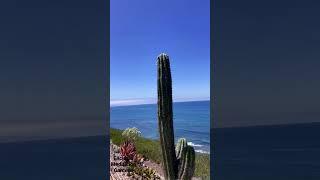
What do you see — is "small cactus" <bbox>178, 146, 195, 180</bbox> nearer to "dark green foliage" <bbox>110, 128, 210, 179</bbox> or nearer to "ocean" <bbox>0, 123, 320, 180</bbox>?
"ocean" <bbox>0, 123, 320, 180</bbox>

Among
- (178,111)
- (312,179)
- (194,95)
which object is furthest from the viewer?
(312,179)

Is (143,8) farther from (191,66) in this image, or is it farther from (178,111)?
(178,111)

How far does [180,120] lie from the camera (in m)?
9.43

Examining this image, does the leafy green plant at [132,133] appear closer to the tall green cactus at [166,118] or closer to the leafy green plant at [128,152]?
the leafy green plant at [128,152]

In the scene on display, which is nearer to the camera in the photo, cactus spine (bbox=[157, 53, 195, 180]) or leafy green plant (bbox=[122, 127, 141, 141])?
cactus spine (bbox=[157, 53, 195, 180])

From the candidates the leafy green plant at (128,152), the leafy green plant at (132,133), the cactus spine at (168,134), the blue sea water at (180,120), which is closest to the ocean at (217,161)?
the blue sea water at (180,120)

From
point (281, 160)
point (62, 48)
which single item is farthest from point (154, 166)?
point (281, 160)

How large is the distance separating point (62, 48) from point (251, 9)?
15.4 feet

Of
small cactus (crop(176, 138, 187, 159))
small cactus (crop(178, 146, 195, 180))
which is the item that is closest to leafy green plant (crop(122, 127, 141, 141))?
small cactus (crop(176, 138, 187, 159))

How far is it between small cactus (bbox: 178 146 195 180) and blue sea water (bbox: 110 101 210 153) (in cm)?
162

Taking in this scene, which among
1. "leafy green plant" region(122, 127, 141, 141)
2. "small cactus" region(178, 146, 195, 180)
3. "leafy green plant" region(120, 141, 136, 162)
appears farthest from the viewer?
"leafy green plant" region(122, 127, 141, 141)

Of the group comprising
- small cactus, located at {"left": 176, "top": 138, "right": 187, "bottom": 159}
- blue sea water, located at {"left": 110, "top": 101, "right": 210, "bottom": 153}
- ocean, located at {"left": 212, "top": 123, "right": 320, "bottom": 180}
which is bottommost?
ocean, located at {"left": 212, "top": 123, "right": 320, "bottom": 180}

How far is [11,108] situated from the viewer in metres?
9.84

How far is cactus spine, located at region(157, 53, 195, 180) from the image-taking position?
7.09m
